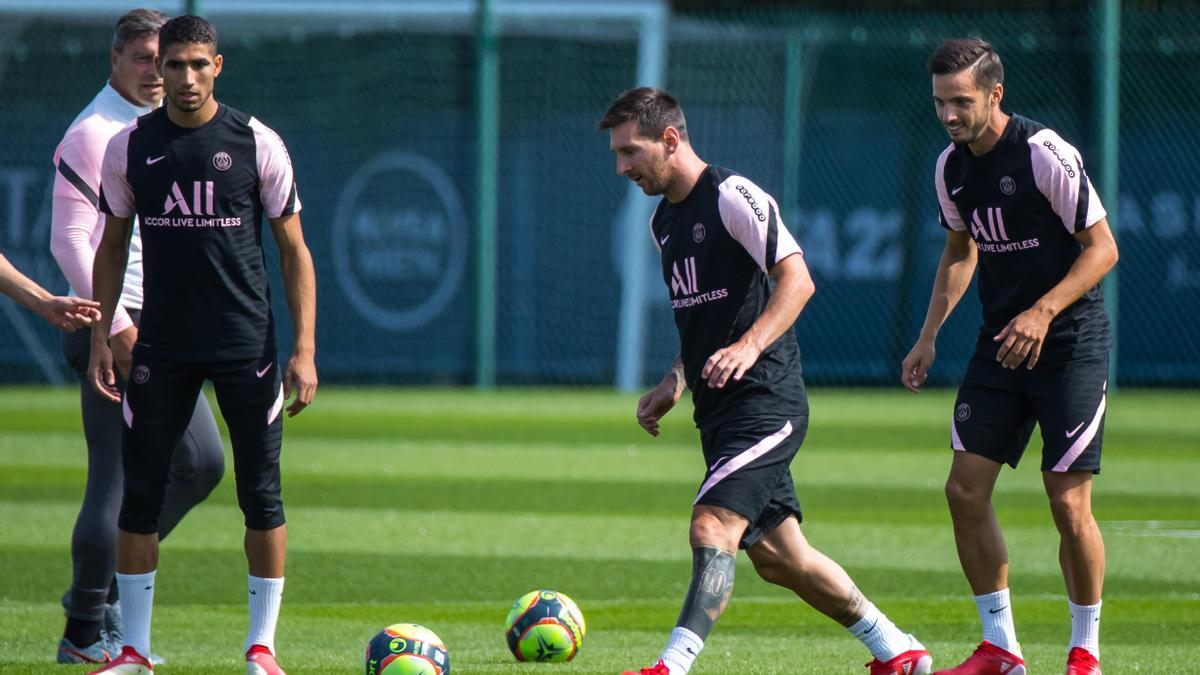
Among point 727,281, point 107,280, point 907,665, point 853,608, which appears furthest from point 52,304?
point 907,665

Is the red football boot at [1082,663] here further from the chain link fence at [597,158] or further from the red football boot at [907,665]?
the chain link fence at [597,158]

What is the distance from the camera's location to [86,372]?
6562 millimetres

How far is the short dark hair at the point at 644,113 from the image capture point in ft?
18.6

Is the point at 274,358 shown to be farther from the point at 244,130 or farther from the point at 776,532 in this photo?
the point at 776,532

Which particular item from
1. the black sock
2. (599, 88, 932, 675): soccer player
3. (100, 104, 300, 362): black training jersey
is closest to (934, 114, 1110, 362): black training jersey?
(599, 88, 932, 675): soccer player

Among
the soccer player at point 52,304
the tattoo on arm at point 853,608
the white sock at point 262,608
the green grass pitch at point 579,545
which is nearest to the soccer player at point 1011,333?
the tattoo on arm at point 853,608

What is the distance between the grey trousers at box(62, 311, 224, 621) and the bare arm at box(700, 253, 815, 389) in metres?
2.10

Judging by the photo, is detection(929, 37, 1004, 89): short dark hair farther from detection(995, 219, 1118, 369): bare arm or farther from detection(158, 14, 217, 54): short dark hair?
detection(158, 14, 217, 54): short dark hair

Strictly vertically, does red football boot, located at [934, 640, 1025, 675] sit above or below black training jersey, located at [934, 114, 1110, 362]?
below

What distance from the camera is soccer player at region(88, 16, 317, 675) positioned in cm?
581

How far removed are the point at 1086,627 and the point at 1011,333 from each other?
3.66 feet

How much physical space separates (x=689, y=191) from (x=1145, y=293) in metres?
16.8

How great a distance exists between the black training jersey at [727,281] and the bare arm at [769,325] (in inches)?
3.0

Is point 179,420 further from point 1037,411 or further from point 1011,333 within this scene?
point 1037,411
